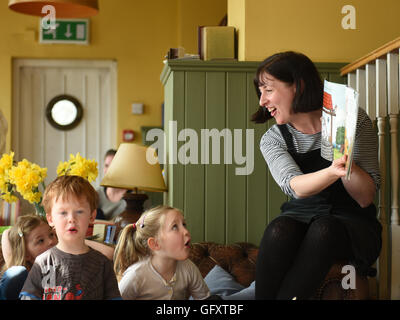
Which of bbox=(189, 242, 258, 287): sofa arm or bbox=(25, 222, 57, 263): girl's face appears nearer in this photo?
bbox=(25, 222, 57, 263): girl's face

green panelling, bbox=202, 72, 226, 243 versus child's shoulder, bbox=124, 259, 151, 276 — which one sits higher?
green panelling, bbox=202, 72, 226, 243

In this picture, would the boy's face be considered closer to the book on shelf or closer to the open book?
the open book

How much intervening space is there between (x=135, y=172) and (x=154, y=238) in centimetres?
108

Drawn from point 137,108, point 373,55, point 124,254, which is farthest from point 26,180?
point 137,108

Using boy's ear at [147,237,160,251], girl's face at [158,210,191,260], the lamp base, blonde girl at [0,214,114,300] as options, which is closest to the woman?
girl's face at [158,210,191,260]

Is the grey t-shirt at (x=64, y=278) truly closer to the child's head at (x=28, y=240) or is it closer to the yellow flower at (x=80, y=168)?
the child's head at (x=28, y=240)

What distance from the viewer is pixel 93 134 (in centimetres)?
682

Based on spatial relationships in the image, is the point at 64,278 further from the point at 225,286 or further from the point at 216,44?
the point at 216,44

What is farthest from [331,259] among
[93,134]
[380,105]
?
[93,134]

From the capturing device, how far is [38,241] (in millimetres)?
2426

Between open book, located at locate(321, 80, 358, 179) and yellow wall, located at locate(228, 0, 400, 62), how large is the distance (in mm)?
1210

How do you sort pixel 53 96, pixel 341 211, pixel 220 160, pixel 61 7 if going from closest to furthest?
pixel 341 211
pixel 220 160
pixel 61 7
pixel 53 96

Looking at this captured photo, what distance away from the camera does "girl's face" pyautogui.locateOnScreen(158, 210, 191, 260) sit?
7.25 ft

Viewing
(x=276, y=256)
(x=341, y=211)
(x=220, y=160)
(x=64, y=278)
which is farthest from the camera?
(x=220, y=160)
